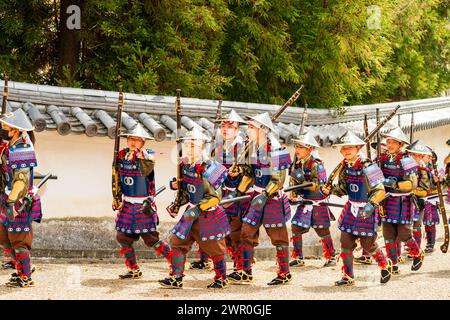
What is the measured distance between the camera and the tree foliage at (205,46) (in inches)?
598

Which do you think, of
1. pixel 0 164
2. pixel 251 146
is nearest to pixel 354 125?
pixel 251 146

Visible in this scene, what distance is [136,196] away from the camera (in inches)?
395

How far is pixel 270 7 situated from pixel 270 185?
707 cm

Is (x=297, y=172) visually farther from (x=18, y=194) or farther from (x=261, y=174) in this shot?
(x=18, y=194)

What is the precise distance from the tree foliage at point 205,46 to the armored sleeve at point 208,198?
5.42 m

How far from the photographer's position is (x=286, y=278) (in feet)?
33.5

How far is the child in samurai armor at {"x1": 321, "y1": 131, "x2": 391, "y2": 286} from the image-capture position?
9977 mm

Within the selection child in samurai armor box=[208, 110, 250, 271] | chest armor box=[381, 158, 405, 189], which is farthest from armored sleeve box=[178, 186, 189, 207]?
chest armor box=[381, 158, 405, 189]

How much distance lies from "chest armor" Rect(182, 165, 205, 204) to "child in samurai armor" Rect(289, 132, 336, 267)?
2151mm

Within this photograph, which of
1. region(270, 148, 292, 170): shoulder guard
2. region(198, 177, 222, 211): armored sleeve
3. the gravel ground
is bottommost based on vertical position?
the gravel ground

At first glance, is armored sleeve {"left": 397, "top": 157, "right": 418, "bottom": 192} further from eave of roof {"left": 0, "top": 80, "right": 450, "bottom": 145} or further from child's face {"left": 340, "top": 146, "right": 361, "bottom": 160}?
eave of roof {"left": 0, "top": 80, "right": 450, "bottom": 145}

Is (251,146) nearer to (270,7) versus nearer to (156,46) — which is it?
(156,46)

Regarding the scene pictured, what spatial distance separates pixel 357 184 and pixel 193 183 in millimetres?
1860

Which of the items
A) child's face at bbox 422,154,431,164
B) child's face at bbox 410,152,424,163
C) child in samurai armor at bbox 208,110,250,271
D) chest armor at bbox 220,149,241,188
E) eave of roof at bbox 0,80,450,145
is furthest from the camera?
child's face at bbox 422,154,431,164
